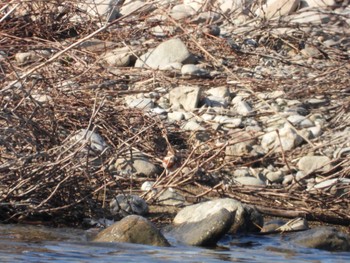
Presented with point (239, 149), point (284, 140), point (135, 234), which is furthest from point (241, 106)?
point (135, 234)

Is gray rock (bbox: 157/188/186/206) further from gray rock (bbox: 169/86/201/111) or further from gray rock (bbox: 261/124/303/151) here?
gray rock (bbox: 169/86/201/111)

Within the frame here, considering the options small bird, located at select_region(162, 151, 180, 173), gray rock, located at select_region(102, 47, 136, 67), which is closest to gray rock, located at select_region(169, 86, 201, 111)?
gray rock, located at select_region(102, 47, 136, 67)

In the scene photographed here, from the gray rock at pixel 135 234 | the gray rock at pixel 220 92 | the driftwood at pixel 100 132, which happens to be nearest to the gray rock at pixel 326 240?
the driftwood at pixel 100 132

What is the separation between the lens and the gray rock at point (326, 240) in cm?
616

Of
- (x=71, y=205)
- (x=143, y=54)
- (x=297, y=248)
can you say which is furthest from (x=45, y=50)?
(x=297, y=248)

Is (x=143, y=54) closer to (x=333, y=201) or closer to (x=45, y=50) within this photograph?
(x=45, y=50)

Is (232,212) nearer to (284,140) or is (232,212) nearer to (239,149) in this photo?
(239,149)

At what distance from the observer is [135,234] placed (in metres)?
5.89

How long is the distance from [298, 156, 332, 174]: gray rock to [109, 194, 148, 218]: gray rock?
5.35 feet

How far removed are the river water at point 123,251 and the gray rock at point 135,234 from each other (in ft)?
0.19

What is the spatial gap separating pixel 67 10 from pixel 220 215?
518cm

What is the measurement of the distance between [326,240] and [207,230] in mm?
748

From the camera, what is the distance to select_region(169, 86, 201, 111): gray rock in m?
8.82

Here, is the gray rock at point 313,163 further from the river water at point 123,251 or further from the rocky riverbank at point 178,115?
the river water at point 123,251
